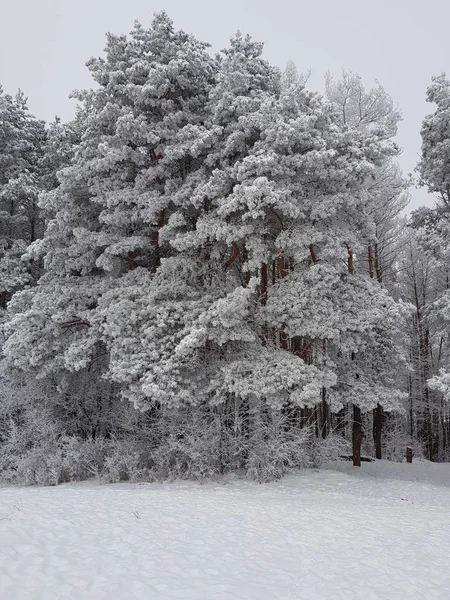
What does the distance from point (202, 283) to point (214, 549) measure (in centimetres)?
915

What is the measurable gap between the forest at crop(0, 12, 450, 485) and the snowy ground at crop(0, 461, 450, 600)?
10.0ft

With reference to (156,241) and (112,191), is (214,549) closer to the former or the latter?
(156,241)

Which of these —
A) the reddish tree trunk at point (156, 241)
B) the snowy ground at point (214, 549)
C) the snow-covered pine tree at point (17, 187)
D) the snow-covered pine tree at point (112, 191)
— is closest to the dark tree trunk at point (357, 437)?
the snowy ground at point (214, 549)

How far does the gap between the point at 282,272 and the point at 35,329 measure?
722cm

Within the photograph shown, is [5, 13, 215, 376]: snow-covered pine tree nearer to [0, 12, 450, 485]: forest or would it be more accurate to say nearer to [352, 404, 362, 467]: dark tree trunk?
[0, 12, 450, 485]: forest

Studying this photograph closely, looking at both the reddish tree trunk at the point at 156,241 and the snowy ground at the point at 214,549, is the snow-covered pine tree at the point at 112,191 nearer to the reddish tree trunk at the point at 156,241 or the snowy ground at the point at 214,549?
the reddish tree trunk at the point at 156,241

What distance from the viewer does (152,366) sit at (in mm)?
11133

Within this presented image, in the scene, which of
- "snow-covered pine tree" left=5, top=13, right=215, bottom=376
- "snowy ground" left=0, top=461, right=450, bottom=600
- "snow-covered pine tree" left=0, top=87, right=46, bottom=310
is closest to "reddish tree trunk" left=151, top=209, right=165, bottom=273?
"snow-covered pine tree" left=5, top=13, right=215, bottom=376

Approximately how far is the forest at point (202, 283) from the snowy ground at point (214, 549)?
305 cm

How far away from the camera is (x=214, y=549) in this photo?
18.8 feet

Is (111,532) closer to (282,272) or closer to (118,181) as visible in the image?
(282,272)

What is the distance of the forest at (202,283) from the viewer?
38.5 ft

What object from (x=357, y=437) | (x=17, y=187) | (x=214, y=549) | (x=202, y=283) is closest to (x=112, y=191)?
(x=202, y=283)

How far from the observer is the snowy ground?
4535 mm
